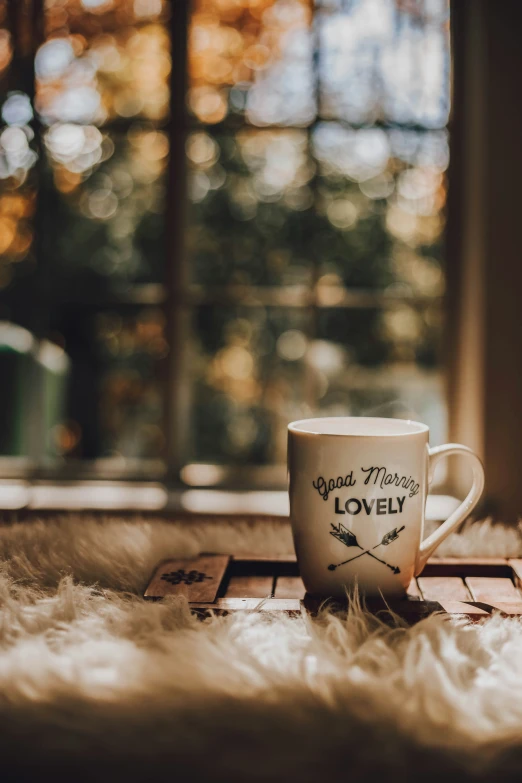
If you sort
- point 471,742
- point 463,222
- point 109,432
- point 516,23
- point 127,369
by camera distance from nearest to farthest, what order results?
point 471,742 → point 516,23 → point 463,222 → point 109,432 → point 127,369

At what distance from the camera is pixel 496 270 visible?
105 cm

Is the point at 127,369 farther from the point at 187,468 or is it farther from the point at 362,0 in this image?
the point at 362,0

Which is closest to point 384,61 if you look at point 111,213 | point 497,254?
point 497,254

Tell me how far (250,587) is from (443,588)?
18cm

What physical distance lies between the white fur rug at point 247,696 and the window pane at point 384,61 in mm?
1025

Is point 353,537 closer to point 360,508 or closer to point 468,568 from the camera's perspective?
point 360,508

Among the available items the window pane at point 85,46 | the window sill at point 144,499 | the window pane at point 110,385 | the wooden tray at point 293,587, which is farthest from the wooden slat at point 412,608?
the window pane at point 110,385

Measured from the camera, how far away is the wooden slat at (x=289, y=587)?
0.57m

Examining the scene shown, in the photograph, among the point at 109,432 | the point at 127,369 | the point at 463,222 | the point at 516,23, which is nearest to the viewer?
the point at 516,23

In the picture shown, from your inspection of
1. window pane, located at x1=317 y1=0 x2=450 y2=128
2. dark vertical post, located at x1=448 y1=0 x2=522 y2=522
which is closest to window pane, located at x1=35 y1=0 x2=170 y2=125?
window pane, located at x1=317 y1=0 x2=450 y2=128

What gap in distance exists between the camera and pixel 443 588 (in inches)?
23.1

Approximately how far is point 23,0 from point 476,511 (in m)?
1.25

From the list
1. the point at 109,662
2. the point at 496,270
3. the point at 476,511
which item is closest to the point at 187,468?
the point at 476,511

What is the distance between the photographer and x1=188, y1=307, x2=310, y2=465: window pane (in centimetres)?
237
